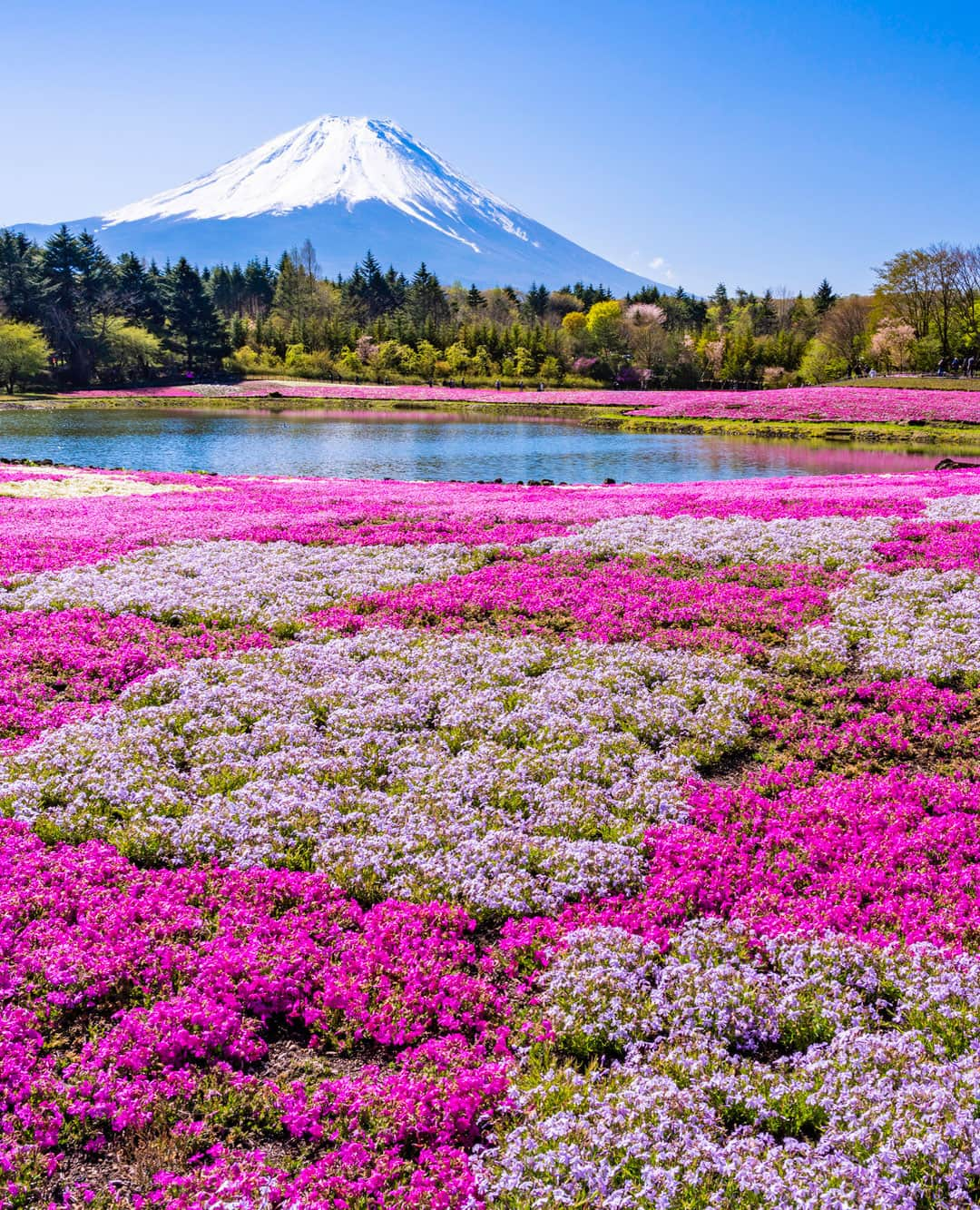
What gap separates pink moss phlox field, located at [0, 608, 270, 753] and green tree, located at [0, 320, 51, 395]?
358ft

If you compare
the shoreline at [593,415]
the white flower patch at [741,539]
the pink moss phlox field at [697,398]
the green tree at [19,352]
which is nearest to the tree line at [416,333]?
the green tree at [19,352]

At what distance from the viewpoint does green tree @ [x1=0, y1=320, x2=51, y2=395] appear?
10381 cm

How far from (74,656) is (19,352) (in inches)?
4423

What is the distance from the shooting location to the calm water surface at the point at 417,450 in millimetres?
49875

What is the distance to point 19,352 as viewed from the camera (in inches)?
4122

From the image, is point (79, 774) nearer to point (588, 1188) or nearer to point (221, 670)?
point (221, 670)

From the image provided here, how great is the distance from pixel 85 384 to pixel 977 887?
13743 centimetres

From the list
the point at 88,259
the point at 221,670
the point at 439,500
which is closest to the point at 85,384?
the point at 88,259

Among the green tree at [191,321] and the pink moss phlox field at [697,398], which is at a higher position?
the green tree at [191,321]

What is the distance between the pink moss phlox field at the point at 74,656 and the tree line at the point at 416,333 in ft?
361

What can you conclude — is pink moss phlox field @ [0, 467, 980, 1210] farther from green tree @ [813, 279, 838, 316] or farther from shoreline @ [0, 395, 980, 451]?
green tree @ [813, 279, 838, 316]

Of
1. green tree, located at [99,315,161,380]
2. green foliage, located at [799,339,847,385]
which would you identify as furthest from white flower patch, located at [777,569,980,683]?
green tree, located at [99,315,161,380]

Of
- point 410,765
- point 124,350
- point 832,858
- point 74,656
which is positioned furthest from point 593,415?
point 832,858

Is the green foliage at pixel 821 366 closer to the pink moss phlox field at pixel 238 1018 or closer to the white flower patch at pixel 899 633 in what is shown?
the white flower patch at pixel 899 633
